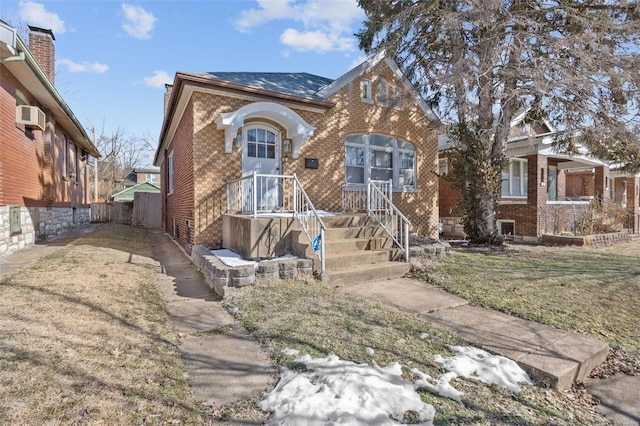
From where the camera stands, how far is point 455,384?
8.93 feet

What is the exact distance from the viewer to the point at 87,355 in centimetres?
279

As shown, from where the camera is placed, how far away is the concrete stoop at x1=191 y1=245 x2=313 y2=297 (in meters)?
5.08

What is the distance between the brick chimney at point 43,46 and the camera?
12219mm

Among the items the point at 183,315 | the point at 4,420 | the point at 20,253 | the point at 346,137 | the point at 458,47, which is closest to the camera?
the point at 4,420

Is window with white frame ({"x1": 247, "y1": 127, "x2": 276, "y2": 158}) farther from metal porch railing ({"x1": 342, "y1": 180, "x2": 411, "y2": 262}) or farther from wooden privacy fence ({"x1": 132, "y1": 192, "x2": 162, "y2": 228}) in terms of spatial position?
wooden privacy fence ({"x1": 132, "y1": 192, "x2": 162, "y2": 228})

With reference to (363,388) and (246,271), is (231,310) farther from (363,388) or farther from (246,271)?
(363,388)

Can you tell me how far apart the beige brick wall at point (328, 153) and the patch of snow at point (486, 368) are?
5861 mm

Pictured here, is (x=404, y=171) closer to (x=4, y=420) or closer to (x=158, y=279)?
(x=158, y=279)

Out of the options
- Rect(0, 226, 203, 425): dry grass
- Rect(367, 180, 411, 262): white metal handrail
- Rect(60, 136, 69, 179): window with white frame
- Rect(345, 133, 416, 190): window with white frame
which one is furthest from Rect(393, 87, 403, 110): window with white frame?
Rect(60, 136, 69, 179): window with white frame

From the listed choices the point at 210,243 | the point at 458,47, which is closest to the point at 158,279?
the point at 210,243

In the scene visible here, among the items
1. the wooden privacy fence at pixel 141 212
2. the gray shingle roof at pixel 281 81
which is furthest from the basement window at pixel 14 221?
the wooden privacy fence at pixel 141 212

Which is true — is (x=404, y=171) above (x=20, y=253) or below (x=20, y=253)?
above

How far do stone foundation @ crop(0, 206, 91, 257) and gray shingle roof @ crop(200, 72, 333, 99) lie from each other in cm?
520

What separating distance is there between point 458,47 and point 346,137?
3.75 metres
